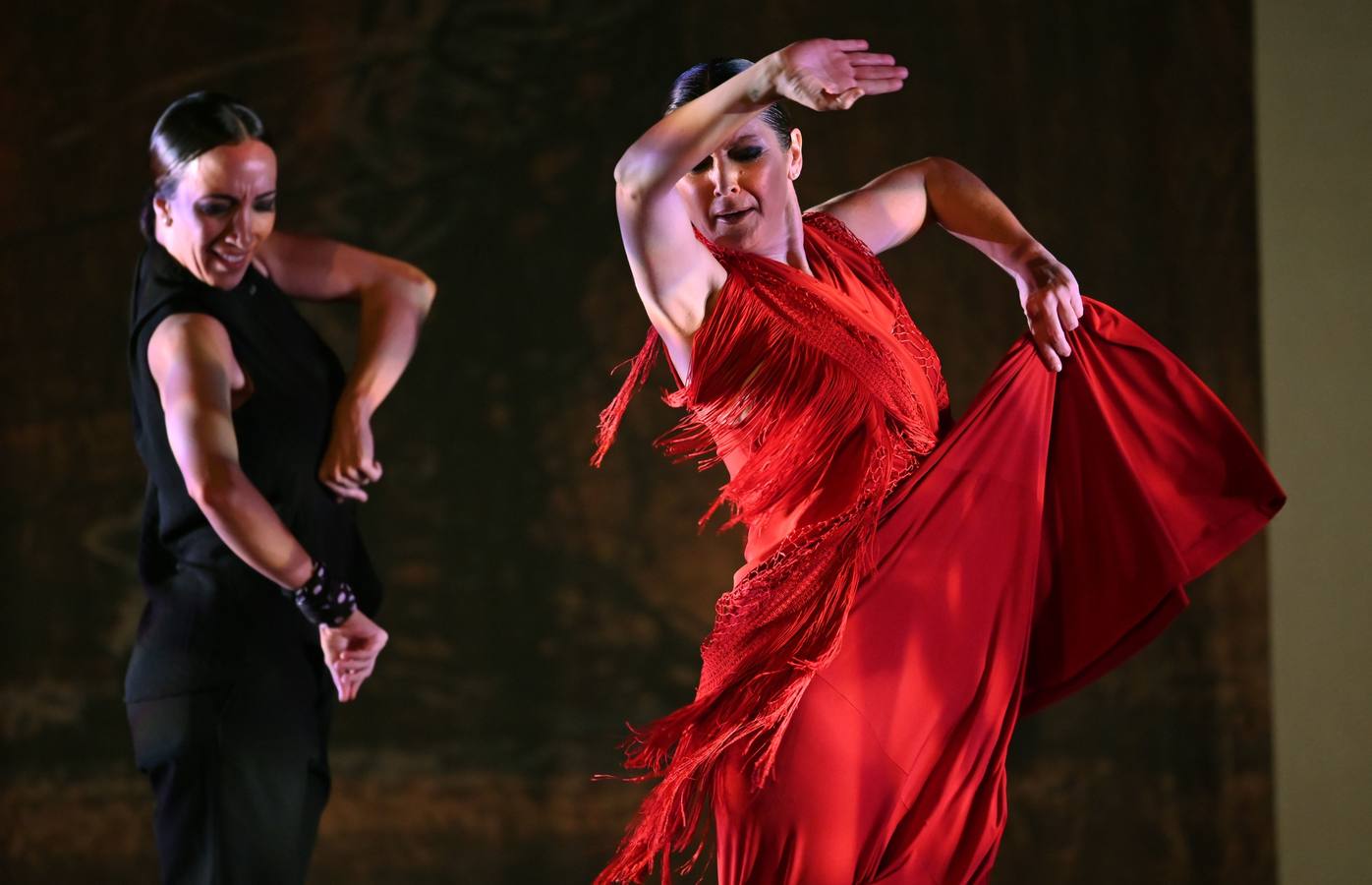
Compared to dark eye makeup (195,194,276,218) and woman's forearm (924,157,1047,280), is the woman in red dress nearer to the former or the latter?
woman's forearm (924,157,1047,280)

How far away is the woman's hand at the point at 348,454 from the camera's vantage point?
2.13 metres

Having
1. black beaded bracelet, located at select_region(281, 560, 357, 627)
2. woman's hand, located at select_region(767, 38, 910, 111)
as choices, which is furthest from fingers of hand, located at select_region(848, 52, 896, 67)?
black beaded bracelet, located at select_region(281, 560, 357, 627)

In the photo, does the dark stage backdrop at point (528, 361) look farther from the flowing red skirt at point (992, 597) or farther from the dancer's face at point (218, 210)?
the flowing red skirt at point (992, 597)

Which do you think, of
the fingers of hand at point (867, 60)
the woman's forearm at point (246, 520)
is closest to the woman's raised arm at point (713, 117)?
the fingers of hand at point (867, 60)

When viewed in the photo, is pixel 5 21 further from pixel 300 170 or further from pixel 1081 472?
pixel 1081 472

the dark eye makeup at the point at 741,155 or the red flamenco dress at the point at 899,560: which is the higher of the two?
the dark eye makeup at the point at 741,155

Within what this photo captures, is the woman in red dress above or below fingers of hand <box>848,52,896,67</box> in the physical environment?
below

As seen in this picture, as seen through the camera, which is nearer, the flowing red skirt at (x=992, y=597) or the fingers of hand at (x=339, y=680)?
the flowing red skirt at (x=992, y=597)

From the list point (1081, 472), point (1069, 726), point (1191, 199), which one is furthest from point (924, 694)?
point (1191, 199)

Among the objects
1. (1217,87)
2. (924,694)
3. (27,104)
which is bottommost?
(924,694)

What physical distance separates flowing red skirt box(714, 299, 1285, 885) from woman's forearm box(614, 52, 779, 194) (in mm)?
481

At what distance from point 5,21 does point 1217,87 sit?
286 cm

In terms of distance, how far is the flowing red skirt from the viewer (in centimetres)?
162

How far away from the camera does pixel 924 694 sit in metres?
1.67
